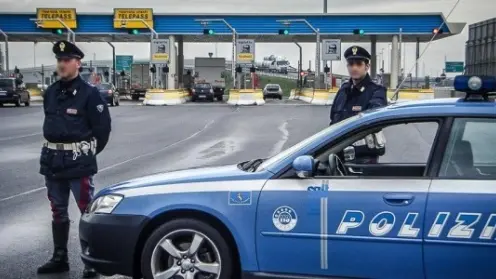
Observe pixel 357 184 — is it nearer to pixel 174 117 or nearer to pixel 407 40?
pixel 174 117

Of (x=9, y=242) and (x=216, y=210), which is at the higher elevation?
(x=216, y=210)

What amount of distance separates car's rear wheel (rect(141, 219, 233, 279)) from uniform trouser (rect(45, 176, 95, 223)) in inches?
44.8

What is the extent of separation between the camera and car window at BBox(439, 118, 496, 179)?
409cm

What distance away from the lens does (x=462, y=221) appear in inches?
153

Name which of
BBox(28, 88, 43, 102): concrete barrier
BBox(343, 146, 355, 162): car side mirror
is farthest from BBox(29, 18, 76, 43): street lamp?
BBox(343, 146, 355, 162): car side mirror

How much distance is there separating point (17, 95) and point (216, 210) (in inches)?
1484

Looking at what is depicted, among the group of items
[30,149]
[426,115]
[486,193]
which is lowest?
[30,149]

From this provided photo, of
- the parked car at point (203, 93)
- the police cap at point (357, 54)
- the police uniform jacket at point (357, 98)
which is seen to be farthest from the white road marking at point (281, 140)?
the parked car at point (203, 93)

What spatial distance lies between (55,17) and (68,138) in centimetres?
4744

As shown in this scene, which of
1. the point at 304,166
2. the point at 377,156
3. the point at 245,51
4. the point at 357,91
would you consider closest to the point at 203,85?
the point at 245,51

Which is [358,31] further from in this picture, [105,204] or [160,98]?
[105,204]

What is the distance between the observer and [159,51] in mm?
46375

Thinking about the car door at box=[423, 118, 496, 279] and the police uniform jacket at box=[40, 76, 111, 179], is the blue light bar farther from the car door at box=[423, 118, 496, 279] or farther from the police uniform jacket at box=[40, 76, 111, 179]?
the police uniform jacket at box=[40, 76, 111, 179]

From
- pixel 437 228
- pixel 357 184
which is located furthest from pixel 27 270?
pixel 437 228
